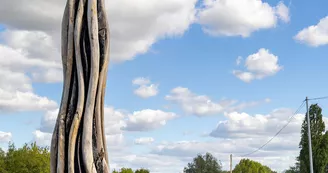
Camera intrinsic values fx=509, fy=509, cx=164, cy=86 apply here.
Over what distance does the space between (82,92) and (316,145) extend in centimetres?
3524

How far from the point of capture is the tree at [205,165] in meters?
68.8

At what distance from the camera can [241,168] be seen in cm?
8581

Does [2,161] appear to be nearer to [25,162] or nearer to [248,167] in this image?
[25,162]

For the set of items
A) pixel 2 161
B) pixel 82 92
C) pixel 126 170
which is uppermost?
pixel 82 92

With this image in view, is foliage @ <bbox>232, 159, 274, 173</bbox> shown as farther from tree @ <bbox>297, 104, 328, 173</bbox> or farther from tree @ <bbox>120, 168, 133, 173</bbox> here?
tree @ <bbox>297, 104, 328, 173</bbox>

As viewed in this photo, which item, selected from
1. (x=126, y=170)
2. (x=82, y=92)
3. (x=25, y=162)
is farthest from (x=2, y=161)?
(x=82, y=92)

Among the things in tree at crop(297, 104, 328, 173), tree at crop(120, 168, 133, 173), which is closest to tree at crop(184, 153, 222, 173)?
tree at crop(120, 168, 133, 173)

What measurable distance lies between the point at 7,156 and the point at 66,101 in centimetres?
3524

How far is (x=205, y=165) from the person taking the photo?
2719 inches

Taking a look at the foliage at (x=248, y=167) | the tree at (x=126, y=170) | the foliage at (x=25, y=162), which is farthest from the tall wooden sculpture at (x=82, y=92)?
the foliage at (x=248, y=167)

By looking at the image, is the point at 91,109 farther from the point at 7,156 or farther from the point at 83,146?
the point at 7,156

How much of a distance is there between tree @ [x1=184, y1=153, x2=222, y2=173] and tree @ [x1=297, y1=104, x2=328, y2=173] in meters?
27.1

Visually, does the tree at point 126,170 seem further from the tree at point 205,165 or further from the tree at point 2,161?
the tree at point 2,161

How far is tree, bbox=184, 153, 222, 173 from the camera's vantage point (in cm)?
6875
